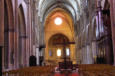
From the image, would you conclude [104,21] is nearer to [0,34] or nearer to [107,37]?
[107,37]

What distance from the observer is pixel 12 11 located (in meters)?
19.0

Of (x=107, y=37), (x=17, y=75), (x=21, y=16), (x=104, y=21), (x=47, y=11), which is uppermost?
(x=47, y=11)

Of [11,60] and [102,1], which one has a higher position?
[102,1]

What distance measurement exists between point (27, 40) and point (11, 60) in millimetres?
7310

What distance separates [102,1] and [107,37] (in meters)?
5.03

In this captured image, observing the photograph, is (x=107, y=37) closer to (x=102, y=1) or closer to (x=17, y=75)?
(x=102, y=1)

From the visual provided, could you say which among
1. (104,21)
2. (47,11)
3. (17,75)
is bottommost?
(17,75)

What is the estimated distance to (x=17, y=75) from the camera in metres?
8.67

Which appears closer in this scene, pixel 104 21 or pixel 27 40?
pixel 104 21

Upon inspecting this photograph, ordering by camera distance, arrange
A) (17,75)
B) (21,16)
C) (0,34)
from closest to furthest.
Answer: (17,75), (0,34), (21,16)

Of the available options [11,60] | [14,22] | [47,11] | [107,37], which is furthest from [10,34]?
[47,11]

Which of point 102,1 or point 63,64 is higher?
point 102,1

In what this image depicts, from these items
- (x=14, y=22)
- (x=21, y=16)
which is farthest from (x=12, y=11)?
(x=21, y=16)

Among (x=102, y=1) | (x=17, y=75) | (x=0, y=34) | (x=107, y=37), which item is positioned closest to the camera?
(x=17, y=75)
